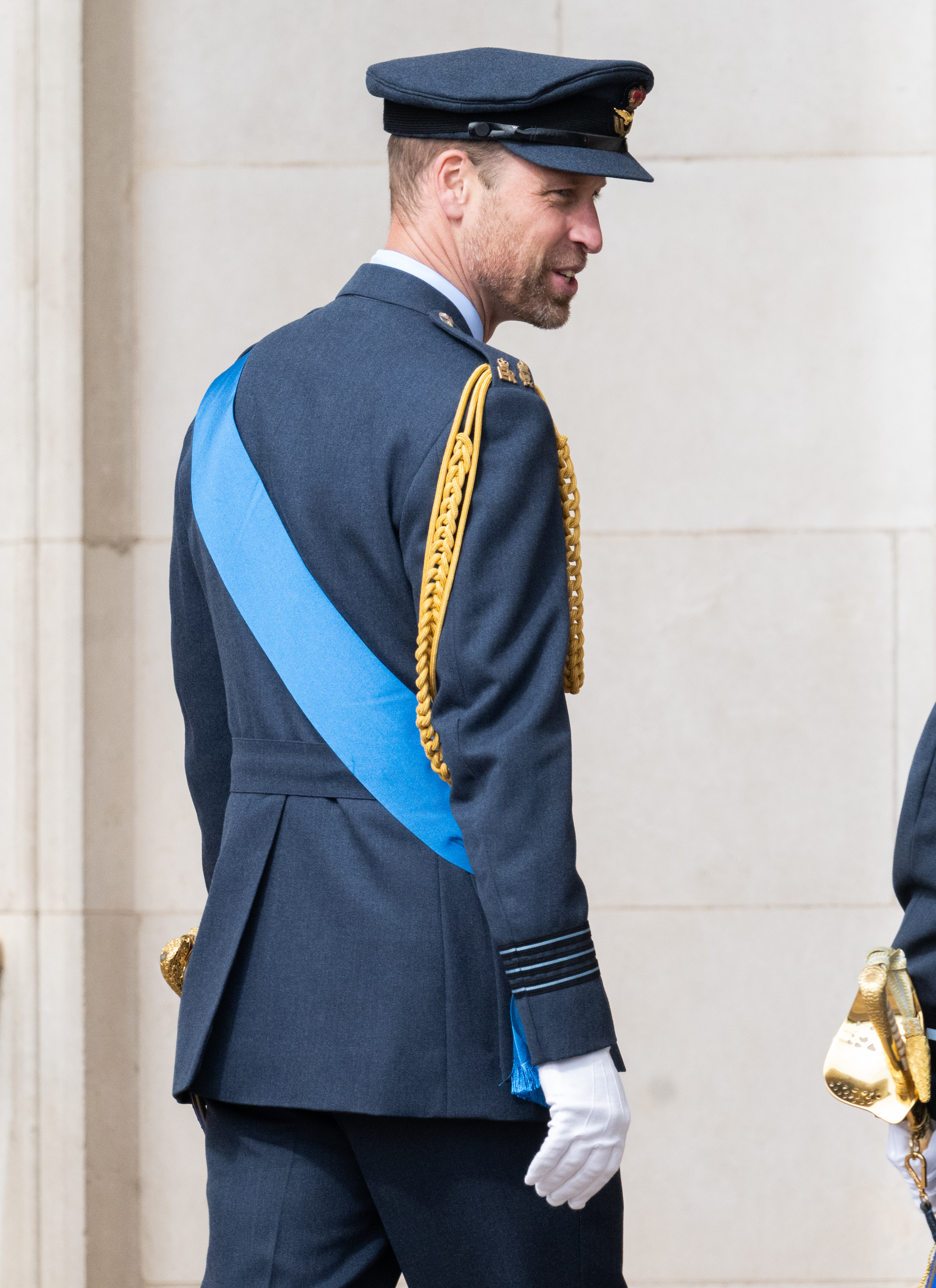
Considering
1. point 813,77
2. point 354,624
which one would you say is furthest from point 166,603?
point 813,77

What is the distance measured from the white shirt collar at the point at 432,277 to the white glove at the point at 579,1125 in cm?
87

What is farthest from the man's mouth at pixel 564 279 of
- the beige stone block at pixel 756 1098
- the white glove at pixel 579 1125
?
the beige stone block at pixel 756 1098

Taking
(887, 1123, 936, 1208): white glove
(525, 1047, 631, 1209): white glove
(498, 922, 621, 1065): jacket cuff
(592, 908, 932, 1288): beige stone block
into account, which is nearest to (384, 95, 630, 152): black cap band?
(498, 922, 621, 1065): jacket cuff

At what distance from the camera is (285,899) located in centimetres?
154

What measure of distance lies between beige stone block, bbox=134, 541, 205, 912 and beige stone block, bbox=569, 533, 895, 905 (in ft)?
2.82

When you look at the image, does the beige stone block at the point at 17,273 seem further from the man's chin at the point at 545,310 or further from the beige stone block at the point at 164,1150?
the man's chin at the point at 545,310

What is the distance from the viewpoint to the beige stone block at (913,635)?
9.71ft

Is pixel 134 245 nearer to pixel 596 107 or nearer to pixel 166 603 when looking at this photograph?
pixel 166 603

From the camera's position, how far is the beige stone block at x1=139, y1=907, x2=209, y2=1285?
3.02 m

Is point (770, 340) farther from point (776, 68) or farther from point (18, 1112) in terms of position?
point (18, 1112)

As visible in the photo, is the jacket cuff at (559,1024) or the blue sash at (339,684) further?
the blue sash at (339,684)

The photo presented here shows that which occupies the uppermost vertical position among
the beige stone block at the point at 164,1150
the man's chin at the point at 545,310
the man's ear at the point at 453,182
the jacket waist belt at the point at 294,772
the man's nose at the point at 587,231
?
the man's ear at the point at 453,182

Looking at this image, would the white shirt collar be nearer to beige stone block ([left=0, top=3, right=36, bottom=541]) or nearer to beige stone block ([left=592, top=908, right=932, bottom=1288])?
beige stone block ([left=0, top=3, right=36, bottom=541])

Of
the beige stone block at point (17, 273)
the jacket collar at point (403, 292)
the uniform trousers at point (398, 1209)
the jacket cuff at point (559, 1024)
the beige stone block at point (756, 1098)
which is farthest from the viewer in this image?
the beige stone block at point (756, 1098)
